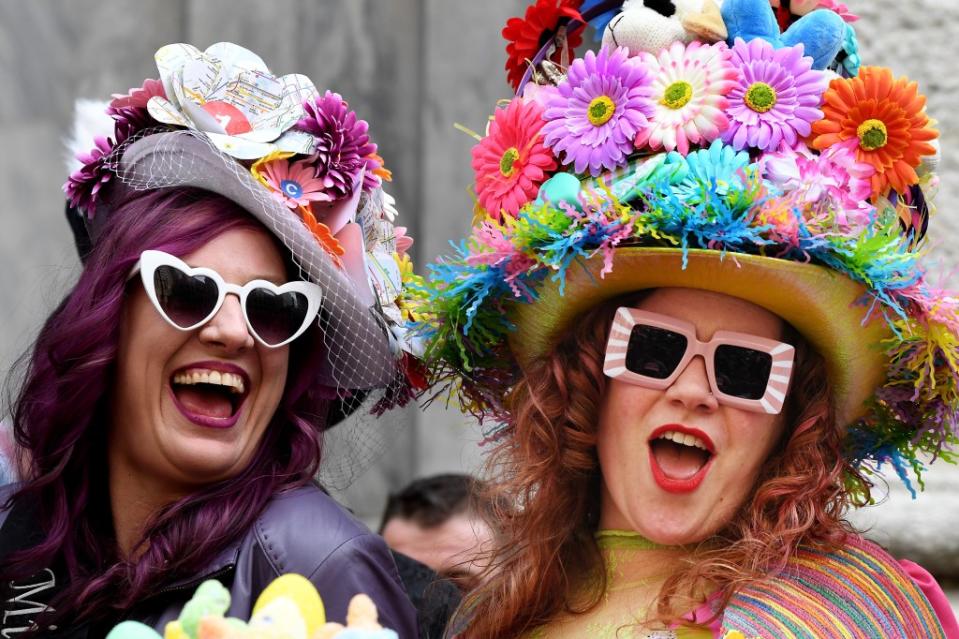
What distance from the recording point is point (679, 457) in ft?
9.00

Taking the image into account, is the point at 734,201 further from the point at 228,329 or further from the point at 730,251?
the point at 228,329

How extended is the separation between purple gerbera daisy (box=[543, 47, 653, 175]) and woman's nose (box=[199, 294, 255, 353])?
2.36 ft

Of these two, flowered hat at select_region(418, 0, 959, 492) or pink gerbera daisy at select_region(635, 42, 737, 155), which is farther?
pink gerbera daisy at select_region(635, 42, 737, 155)

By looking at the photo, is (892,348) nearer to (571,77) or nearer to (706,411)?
(706,411)

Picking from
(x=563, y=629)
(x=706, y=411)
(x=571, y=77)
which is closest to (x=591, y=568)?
(x=563, y=629)

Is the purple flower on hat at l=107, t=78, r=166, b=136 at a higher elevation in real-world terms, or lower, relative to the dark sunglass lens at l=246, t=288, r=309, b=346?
higher

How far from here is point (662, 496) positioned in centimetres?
269

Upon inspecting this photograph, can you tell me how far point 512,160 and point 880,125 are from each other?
0.73 meters

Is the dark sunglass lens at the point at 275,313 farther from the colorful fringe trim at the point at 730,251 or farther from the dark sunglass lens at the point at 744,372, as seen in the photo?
the dark sunglass lens at the point at 744,372

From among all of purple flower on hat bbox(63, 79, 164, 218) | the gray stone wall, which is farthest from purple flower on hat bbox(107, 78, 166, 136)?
the gray stone wall

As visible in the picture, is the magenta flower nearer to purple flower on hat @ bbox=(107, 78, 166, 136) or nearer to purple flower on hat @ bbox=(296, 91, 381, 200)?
purple flower on hat @ bbox=(296, 91, 381, 200)

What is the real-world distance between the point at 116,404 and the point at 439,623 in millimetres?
912

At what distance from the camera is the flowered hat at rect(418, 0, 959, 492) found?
101 inches

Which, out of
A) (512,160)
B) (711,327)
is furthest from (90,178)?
(711,327)
